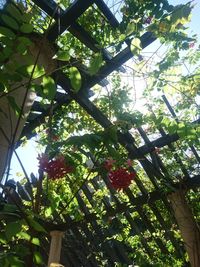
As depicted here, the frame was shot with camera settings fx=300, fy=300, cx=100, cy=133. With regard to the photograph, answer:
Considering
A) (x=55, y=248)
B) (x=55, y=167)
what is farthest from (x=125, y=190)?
(x=55, y=167)

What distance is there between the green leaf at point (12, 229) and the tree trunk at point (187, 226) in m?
2.90

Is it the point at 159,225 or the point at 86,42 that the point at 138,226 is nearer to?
the point at 159,225

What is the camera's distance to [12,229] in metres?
0.68

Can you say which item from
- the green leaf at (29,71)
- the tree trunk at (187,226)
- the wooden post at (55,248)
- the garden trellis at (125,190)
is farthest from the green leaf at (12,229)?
the wooden post at (55,248)

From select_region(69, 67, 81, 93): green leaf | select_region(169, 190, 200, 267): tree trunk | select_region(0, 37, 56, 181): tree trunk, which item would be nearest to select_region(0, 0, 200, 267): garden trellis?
select_region(169, 190, 200, 267): tree trunk

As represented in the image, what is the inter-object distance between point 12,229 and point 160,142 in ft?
9.43

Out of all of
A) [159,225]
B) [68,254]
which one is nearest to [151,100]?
[159,225]

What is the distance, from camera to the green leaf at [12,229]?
2.22ft

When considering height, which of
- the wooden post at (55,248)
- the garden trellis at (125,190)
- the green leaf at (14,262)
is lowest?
the green leaf at (14,262)

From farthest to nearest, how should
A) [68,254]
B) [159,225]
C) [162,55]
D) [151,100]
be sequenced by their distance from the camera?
[68,254], [159,225], [151,100], [162,55]

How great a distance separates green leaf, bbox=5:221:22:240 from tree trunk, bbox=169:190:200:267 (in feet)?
9.51

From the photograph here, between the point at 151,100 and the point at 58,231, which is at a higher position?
the point at 151,100

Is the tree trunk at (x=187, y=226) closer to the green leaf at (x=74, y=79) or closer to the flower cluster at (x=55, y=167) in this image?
the flower cluster at (x=55, y=167)

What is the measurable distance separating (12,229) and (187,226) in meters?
2.92
